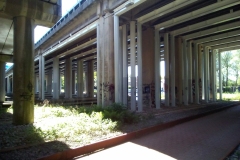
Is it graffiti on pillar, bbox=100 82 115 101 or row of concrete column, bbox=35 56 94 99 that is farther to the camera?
row of concrete column, bbox=35 56 94 99

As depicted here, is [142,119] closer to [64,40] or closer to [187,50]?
[187,50]

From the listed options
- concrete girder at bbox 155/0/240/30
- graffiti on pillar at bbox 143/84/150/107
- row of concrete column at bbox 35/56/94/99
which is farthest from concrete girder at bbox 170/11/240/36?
row of concrete column at bbox 35/56/94/99

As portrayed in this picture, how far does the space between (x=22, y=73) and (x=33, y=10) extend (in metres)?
2.69

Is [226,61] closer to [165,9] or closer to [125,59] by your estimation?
[125,59]

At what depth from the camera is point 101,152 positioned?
5.09 m

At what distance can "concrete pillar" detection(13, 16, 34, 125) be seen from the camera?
809cm

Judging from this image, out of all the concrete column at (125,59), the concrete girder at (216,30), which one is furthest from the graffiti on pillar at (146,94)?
the concrete girder at (216,30)

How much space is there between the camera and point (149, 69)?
50.2 feet

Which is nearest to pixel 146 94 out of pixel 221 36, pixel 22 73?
pixel 221 36

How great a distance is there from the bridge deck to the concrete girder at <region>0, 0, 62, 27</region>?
657cm

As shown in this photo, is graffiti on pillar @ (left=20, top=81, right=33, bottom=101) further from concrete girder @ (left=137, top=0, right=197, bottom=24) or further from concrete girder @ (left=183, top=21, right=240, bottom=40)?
concrete girder @ (left=183, top=21, right=240, bottom=40)

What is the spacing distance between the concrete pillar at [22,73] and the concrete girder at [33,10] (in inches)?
11.1

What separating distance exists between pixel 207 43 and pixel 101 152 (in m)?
19.5

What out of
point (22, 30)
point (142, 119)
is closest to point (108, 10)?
point (22, 30)
